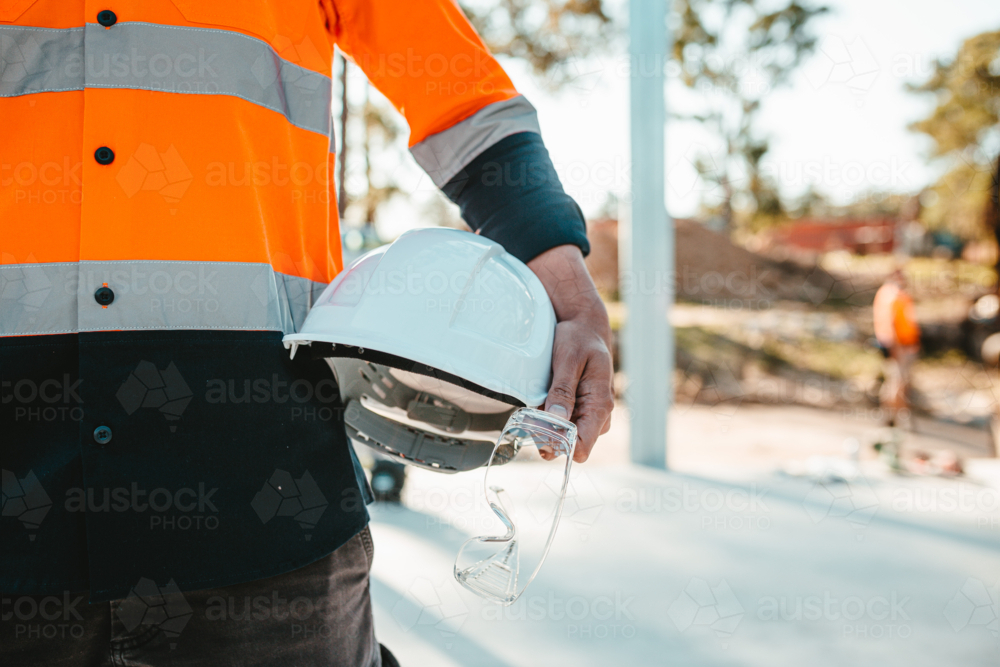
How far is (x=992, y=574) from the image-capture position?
2301mm

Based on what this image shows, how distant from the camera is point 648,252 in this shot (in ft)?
12.5

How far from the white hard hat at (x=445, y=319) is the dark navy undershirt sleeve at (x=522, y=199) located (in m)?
0.03

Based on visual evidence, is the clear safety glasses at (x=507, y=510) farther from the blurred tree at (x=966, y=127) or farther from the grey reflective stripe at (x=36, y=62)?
the blurred tree at (x=966, y=127)

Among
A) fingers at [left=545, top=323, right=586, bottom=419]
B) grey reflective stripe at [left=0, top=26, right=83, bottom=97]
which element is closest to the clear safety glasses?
fingers at [left=545, top=323, right=586, bottom=419]

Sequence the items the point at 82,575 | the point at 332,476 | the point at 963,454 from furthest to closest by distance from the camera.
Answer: the point at 963,454
the point at 332,476
the point at 82,575

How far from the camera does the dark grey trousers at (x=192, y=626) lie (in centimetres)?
63

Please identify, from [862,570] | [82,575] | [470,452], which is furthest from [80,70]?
[862,570]

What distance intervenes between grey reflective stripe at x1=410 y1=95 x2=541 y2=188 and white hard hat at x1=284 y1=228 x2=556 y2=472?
0.08m

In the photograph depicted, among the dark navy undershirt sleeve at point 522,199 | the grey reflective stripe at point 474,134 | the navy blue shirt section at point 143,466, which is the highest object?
the grey reflective stripe at point 474,134

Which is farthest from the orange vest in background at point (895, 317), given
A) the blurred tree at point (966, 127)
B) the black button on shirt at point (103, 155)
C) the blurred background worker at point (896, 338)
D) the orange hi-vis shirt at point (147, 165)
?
the black button on shirt at point (103, 155)

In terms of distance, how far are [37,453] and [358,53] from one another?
1.75 ft

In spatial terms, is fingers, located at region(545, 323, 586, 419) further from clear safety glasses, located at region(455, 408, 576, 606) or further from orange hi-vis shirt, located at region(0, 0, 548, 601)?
orange hi-vis shirt, located at region(0, 0, 548, 601)

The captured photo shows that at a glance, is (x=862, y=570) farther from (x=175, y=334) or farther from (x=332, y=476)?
(x=175, y=334)

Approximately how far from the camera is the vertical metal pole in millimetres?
3760
